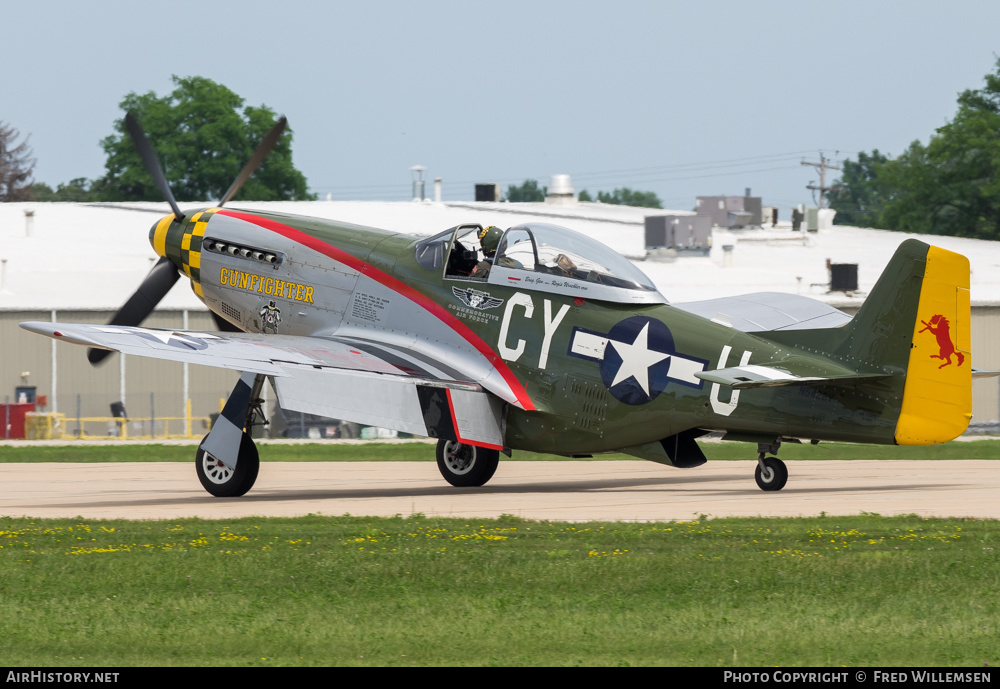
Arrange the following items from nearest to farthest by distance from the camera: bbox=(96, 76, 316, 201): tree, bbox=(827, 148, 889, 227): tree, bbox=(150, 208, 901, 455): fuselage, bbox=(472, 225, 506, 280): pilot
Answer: bbox=(150, 208, 901, 455): fuselage, bbox=(472, 225, 506, 280): pilot, bbox=(96, 76, 316, 201): tree, bbox=(827, 148, 889, 227): tree

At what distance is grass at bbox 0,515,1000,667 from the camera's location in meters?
8.00

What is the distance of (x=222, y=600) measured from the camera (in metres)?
9.59

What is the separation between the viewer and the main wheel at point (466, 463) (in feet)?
63.2

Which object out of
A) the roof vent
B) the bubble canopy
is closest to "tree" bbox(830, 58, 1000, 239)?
the roof vent

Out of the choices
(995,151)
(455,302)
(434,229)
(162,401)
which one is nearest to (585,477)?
(455,302)

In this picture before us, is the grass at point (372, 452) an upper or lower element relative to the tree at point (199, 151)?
lower

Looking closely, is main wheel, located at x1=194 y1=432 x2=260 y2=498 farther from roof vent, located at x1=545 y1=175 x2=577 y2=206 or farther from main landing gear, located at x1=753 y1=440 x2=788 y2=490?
roof vent, located at x1=545 y1=175 x2=577 y2=206

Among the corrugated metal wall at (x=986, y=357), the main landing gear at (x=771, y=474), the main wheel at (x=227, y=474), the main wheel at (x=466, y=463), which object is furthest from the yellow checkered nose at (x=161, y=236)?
the corrugated metal wall at (x=986, y=357)

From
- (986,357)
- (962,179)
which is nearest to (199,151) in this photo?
(962,179)

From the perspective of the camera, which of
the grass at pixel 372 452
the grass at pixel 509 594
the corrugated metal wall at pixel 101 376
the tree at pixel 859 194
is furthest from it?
the tree at pixel 859 194

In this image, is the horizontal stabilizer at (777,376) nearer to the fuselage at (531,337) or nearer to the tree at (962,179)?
the fuselage at (531,337)

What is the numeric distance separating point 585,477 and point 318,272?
537 centimetres

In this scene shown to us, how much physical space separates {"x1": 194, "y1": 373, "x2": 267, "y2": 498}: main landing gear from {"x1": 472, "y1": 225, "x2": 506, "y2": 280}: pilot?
3.12 metres

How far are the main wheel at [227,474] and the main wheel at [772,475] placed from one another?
6.51 m
